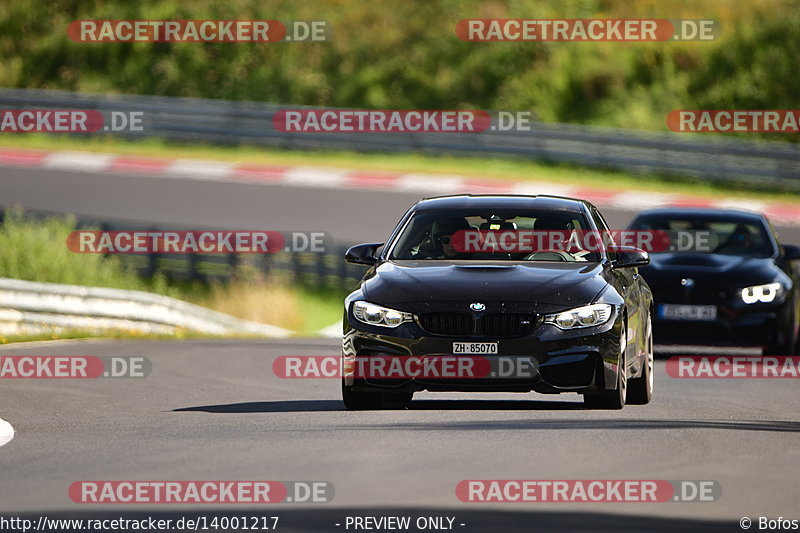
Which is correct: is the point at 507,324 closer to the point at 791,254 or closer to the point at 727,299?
the point at 727,299

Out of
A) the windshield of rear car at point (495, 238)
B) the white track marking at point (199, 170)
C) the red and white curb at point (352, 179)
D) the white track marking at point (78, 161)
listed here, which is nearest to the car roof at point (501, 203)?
the windshield of rear car at point (495, 238)

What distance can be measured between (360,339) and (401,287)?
1.44 feet

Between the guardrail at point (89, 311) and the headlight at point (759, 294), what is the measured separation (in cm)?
755

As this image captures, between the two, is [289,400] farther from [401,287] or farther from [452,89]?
[452,89]

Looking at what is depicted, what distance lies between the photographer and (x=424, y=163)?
3575 cm

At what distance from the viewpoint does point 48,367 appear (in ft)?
49.6

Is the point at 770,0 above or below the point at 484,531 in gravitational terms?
above

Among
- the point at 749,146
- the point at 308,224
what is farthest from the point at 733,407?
the point at 749,146

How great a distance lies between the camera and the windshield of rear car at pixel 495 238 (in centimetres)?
1159

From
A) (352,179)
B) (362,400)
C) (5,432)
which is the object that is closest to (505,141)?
(352,179)

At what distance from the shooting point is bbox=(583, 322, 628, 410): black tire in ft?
35.6

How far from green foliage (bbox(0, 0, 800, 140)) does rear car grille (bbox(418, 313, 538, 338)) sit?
1143 inches

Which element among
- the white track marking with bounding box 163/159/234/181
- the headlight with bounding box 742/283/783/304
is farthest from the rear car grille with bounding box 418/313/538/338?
the white track marking with bounding box 163/159/234/181

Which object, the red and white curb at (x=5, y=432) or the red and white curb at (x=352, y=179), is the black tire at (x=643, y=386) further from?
the red and white curb at (x=352, y=179)
